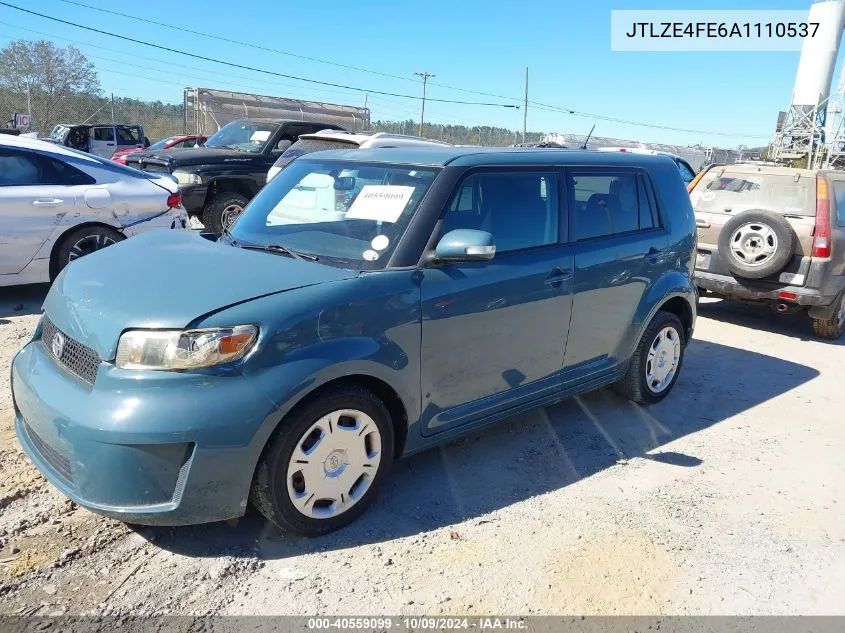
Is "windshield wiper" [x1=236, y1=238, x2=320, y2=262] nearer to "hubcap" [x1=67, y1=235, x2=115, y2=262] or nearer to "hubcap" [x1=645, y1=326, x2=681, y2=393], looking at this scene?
"hubcap" [x1=645, y1=326, x2=681, y2=393]

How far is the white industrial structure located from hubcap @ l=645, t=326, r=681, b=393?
3125 centimetres

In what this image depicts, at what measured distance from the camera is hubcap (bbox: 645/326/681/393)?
4.75 m

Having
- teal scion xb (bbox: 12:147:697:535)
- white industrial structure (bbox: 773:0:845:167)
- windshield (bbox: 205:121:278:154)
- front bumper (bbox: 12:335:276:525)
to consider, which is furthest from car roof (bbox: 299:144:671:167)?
white industrial structure (bbox: 773:0:845:167)

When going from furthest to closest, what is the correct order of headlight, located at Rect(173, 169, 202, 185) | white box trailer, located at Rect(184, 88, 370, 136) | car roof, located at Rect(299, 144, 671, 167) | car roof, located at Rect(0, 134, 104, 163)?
white box trailer, located at Rect(184, 88, 370, 136), headlight, located at Rect(173, 169, 202, 185), car roof, located at Rect(0, 134, 104, 163), car roof, located at Rect(299, 144, 671, 167)

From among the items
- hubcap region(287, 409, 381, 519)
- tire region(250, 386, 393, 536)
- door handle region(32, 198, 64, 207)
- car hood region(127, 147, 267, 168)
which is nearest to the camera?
tire region(250, 386, 393, 536)

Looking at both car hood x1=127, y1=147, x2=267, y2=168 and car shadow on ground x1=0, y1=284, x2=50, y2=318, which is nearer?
car shadow on ground x1=0, y1=284, x2=50, y2=318

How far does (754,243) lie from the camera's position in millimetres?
6738

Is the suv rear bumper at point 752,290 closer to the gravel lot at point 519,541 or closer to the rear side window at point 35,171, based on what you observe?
the gravel lot at point 519,541

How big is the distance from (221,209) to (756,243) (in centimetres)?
727

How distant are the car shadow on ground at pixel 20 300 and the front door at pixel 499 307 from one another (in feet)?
15.2

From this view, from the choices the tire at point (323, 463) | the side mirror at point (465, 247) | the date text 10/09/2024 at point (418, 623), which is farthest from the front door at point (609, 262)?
the date text 10/09/2024 at point (418, 623)

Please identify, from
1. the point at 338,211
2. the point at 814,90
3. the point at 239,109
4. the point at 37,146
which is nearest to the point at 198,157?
the point at 37,146

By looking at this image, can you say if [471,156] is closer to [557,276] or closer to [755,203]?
[557,276]

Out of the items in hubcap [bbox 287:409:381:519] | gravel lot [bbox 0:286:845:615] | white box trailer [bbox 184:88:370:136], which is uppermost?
white box trailer [bbox 184:88:370:136]
